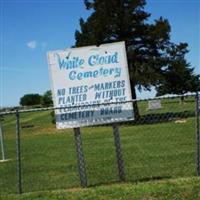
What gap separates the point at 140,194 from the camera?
9094mm

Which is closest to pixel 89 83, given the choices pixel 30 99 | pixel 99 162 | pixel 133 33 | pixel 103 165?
pixel 103 165

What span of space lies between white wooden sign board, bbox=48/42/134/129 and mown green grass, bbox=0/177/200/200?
4.20ft

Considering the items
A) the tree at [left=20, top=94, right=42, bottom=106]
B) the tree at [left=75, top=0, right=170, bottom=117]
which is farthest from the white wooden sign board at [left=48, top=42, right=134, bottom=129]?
the tree at [left=20, top=94, right=42, bottom=106]

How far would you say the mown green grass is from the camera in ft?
29.5

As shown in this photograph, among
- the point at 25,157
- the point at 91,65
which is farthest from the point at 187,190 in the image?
the point at 25,157

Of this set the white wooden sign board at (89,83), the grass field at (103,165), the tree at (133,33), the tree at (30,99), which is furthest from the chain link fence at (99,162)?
the tree at (30,99)

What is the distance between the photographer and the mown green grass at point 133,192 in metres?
8.98

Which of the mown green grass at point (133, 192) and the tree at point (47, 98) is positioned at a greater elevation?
the tree at point (47, 98)

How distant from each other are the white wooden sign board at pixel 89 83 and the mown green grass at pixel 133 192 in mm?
1280

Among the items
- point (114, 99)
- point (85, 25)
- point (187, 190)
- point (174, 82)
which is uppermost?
point (85, 25)

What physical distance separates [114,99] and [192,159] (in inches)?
195

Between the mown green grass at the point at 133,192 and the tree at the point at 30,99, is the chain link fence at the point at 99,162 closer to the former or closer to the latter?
the mown green grass at the point at 133,192

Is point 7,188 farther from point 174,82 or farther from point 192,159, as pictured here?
point 174,82

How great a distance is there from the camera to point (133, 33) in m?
46.0
